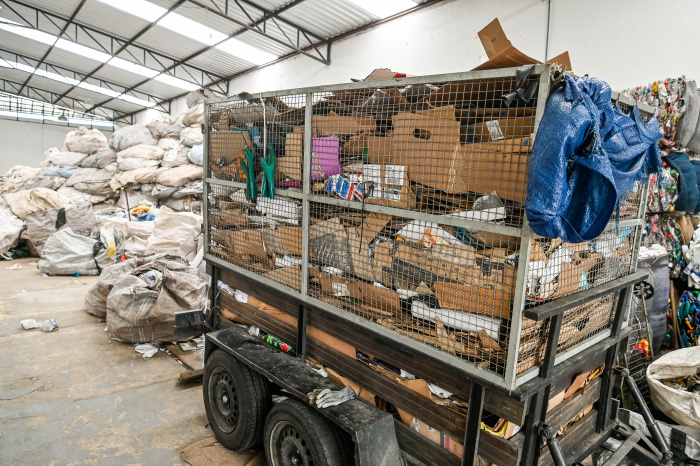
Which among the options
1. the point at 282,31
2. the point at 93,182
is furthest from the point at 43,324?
the point at 282,31

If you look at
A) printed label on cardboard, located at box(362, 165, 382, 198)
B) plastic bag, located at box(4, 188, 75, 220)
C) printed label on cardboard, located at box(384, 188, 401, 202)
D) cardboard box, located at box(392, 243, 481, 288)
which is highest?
printed label on cardboard, located at box(362, 165, 382, 198)

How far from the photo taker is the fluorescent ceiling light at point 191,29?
25.5 feet

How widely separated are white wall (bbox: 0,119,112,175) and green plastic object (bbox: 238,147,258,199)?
22.2 m

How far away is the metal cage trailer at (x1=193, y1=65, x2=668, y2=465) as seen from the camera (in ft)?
4.36

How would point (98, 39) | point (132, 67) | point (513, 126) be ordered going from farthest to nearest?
point (132, 67), point (98, 39), point (513, 126)

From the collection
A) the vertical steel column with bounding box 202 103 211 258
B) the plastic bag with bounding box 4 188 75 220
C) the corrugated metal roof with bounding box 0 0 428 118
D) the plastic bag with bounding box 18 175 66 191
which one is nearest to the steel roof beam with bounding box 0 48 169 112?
the corrugated metal roof with bounding box 0 0 428 118

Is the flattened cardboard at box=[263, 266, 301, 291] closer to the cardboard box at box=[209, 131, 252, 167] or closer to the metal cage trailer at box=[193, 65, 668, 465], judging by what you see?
the metal cage trailer at box=[193, 65, 668, 465]

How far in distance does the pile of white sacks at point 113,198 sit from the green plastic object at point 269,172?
11.7 feet

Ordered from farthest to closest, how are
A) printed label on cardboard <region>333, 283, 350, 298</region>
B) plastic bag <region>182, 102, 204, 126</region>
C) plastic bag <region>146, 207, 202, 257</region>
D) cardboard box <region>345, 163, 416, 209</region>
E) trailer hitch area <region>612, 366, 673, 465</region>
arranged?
plastic bag <region>182, 102, 204, 126</region>
plastic bag <region>146, 207, 202, 257</region>
printed label on cardboard <region>333, 283, 350, 298</region>
trailer hitch area <region>612, 366, 673, 465</region>
cardboard box <region>345, 163, 416, 209</region>

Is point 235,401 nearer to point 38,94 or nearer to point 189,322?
point 189,322

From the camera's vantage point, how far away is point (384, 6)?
6047 mm

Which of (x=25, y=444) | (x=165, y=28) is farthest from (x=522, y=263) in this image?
(x=165, y=28)

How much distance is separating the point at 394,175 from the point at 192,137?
6.46 meters

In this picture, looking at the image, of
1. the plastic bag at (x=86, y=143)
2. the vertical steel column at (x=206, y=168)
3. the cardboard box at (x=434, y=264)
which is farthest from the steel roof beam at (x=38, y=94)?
the cardboard box at (x=434, y=264)
